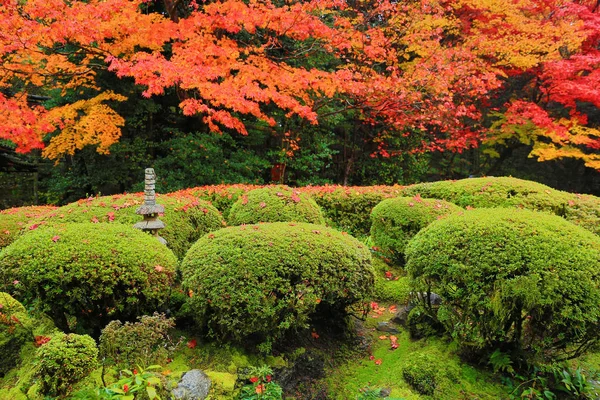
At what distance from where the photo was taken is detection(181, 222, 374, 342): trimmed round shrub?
125 inches

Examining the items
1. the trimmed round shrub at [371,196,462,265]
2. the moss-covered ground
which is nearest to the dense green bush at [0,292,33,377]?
the moss-covered ground

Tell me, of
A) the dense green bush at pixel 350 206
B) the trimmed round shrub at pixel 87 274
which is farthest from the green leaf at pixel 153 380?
→ the dense green bush at pixel 350 206

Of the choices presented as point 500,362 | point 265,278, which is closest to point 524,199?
point 500,362

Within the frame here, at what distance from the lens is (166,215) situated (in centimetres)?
491

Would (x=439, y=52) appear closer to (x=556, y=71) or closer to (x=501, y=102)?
(x=556, y=71)

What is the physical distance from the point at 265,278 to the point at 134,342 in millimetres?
1087

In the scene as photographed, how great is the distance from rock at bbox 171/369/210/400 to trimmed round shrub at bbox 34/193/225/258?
2116 millimetres

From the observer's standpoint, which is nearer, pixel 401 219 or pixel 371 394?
pixel 371 394

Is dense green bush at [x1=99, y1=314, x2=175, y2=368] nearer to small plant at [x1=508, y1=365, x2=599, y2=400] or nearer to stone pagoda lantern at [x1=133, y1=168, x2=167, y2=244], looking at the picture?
stone pagoda lantern at [x1=133, y1=168, x2=167, y2=244]

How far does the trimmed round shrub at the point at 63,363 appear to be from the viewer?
2.27m

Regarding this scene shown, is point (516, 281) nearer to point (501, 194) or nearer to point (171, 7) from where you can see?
point (501, 194)

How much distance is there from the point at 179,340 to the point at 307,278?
132 cm

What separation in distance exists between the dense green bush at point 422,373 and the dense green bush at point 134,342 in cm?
214

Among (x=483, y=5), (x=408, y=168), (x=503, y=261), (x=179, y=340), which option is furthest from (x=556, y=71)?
(x=179, y=340)
